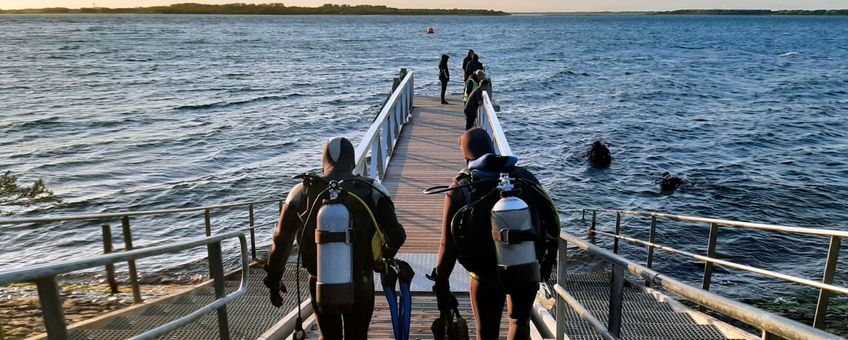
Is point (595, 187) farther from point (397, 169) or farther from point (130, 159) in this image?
point (130, 159)

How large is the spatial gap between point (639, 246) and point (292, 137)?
15.1 m

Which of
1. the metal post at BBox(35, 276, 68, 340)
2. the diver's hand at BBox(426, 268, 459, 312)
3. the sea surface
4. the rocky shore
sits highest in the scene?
the metal post at BBox(35, 276, 68, 340)

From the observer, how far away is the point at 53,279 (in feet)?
7.52

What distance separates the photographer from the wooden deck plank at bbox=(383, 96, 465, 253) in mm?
8117

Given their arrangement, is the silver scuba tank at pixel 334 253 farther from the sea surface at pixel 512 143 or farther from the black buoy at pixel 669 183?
the black buoy at pixel 669 183

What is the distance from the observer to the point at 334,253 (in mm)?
3408

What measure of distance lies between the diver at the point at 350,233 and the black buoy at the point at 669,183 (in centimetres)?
1621

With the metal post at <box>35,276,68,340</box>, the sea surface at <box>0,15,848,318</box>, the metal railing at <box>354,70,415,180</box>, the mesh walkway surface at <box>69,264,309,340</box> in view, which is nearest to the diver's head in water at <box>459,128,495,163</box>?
the metal post at <box>35,276,68,340</box>

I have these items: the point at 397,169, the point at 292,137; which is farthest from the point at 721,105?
the point at 397,169

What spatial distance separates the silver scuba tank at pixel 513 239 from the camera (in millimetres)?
3334

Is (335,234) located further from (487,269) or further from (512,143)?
(512,143)

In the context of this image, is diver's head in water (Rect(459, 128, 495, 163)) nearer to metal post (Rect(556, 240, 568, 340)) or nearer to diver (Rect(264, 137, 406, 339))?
diver (Rect(264, 137, 406, 339))

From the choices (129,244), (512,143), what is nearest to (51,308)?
(129,244)

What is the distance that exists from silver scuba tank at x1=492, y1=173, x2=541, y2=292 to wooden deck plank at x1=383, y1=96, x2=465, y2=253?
4013 mm
